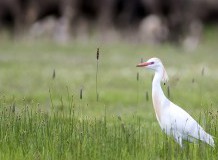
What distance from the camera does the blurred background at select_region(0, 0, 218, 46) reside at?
3550cm

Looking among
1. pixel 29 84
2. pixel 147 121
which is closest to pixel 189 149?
pixel 147 121

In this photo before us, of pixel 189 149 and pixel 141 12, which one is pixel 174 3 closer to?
pixel 141 12

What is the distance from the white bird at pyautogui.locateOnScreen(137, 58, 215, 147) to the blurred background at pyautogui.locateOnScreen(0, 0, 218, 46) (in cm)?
2377

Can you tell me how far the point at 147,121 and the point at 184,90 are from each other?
17.0 feet

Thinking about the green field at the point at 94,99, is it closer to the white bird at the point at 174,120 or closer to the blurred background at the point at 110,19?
the white bird at the point at 174,120

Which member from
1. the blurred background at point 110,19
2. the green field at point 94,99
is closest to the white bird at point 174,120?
the green field at point 94,99

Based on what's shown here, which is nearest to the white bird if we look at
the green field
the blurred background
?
the green field

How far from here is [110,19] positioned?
3734cm

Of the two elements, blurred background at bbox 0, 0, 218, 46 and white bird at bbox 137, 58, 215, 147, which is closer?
white bird at bbox 137, 58, 215, 147

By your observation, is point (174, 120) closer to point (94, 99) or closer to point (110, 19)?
point (94, 99)

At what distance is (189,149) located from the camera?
962cm

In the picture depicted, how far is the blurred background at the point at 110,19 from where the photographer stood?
35.5 meters

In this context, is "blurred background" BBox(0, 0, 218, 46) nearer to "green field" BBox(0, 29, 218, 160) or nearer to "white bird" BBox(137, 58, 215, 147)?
"green field" BBox(0, 29, 218, 160)

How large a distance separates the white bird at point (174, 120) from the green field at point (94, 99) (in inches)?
4.4
